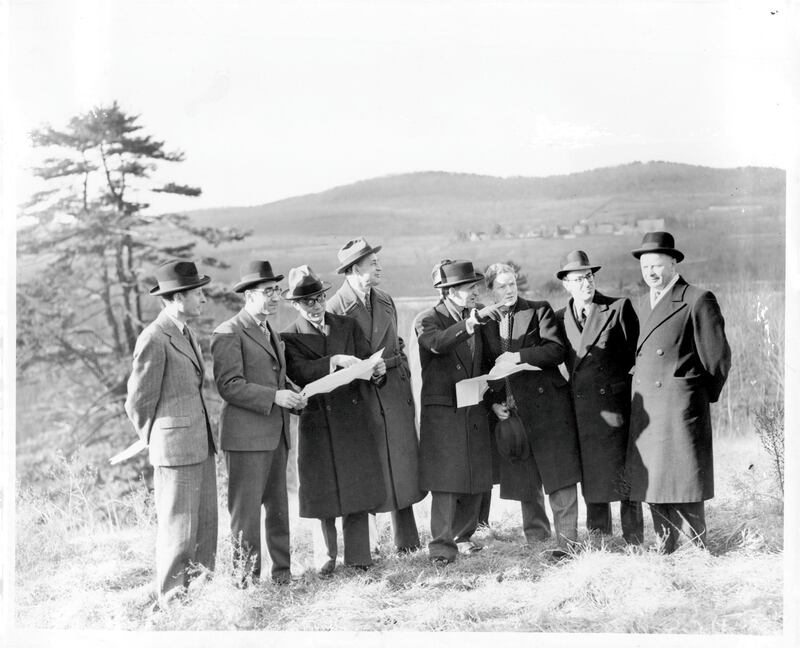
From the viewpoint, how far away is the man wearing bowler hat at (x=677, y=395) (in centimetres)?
647

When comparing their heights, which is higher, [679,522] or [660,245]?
[660,245]

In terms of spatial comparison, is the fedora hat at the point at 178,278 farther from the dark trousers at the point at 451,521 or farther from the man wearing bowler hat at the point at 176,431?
the dark trousers at the point at 451,521

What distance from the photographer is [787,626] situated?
21.0ft

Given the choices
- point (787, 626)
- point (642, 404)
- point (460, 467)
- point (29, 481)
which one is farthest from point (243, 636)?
point (787, 626)

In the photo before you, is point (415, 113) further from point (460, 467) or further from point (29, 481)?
point (29, 481)

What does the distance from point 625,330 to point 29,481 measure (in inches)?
190

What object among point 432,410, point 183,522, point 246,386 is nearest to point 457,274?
point 432,410

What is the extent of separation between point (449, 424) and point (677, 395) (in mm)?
1663

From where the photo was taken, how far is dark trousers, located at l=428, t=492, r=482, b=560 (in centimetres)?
682

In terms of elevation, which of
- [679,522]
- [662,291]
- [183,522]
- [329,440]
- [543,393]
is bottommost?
[679,522]

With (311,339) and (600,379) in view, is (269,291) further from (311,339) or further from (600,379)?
(600,379)

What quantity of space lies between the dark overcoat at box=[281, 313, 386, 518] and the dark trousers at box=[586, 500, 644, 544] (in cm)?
159

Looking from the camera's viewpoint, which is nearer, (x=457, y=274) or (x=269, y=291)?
(x=269, y=291)

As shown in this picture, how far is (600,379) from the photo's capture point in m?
6.74
